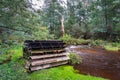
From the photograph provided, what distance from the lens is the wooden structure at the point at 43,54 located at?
20.6 feet

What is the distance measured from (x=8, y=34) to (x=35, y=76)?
223 centimetres

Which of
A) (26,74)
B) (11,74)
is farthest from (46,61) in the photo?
(11,74)

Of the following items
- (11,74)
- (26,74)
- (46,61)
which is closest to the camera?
(11,74)

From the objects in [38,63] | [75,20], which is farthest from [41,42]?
[75,20]

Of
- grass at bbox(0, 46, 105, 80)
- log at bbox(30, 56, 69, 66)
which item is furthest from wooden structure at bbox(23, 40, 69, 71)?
grass at bbox(0, 46, 105, 80)

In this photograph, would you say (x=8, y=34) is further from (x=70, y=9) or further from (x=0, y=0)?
(x=70, y=9)

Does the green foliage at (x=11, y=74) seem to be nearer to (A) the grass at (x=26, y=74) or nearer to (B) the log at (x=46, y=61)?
(A) the grass at (x=26, y=74)

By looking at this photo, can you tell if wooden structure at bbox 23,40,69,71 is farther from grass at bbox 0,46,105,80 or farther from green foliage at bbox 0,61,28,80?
green foliage at bbox 0,61,28,80

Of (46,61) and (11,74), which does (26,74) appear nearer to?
(11,74)

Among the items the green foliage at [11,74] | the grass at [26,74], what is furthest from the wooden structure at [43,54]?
the green foliage at [11,74]

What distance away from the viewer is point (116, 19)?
19.8 m

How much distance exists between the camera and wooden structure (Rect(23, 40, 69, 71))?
248 inches

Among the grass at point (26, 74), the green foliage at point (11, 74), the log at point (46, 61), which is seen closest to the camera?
the green foliage at point (11, 74)

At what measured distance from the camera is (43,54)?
22.2 feet
